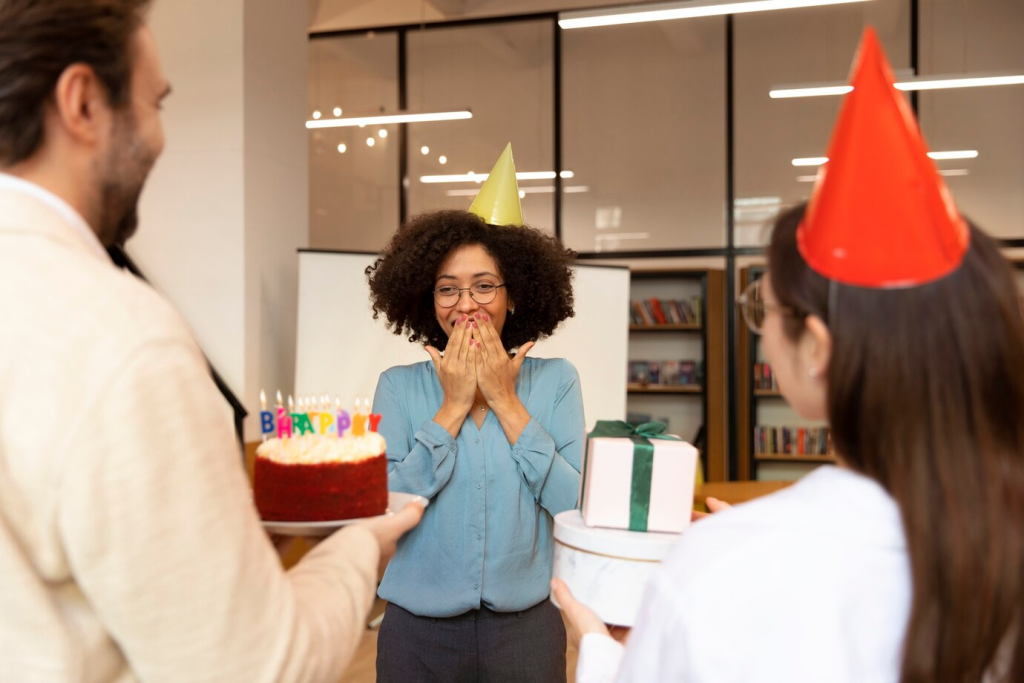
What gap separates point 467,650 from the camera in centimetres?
177

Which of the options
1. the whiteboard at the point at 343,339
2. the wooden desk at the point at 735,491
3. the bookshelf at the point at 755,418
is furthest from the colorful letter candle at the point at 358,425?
the bookshelf at the point at 755,418

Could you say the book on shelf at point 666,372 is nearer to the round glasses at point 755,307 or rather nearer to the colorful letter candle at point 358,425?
the colorful letter candle at point 358,425

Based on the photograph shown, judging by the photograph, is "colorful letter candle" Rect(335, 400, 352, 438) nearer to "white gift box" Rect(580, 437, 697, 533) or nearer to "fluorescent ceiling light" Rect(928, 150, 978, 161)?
"white gift box" Rect(580, 437, 697, 533)

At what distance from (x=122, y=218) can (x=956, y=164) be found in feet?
24.3

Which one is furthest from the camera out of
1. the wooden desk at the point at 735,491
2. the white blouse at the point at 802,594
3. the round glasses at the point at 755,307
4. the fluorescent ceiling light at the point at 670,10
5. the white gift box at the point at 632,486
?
the wooden desk at the point at 735,491

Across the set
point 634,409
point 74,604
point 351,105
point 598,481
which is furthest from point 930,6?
point 74,604

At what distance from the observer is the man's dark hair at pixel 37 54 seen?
815mm

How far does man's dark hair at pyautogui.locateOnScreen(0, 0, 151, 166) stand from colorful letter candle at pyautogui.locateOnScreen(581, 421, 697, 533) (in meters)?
0.75

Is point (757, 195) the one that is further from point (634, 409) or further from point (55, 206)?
point (55, 206)

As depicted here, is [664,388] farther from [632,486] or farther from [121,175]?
[121,175]

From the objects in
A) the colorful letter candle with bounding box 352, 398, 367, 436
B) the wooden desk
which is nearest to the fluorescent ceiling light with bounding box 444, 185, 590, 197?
the wooden desk

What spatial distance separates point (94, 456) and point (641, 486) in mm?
690

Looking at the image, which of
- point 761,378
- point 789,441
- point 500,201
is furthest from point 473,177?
point 500,201

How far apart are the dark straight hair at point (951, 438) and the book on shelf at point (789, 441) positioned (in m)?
6.59
